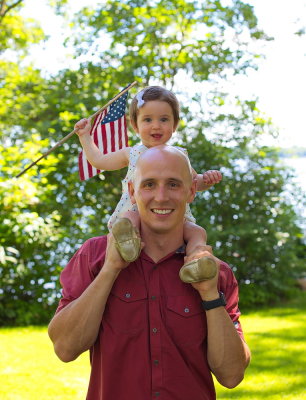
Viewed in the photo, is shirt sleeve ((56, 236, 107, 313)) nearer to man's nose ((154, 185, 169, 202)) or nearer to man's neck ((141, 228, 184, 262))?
man's neck ((141, 228, 184, 262))

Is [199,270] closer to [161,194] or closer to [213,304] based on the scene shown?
[213,304]

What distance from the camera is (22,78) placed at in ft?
43.8

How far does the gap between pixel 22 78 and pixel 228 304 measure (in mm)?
12106

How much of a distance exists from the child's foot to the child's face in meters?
1.54

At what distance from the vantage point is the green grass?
17.2 feet

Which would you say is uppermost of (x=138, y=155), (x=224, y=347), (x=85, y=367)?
(x=138, y=155)

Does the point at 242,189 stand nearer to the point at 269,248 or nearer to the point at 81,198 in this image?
the point at 269,248

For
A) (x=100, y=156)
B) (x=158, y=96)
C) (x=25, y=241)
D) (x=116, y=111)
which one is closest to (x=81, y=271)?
(x=158, y=96)

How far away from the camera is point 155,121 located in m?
3.43

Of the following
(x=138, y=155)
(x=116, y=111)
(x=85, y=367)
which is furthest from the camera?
(x=85, y=367)

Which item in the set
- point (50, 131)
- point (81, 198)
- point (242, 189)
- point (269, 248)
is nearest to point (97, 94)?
point (50, 131)

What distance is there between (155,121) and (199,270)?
1699mm

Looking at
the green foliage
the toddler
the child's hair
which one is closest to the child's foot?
the toddler

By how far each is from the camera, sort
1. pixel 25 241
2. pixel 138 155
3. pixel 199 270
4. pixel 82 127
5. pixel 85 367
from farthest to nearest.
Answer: pixel 25 241 → pixel 85 367 → pixel 82 127 → pixel 138 155 → pixel 199 270
